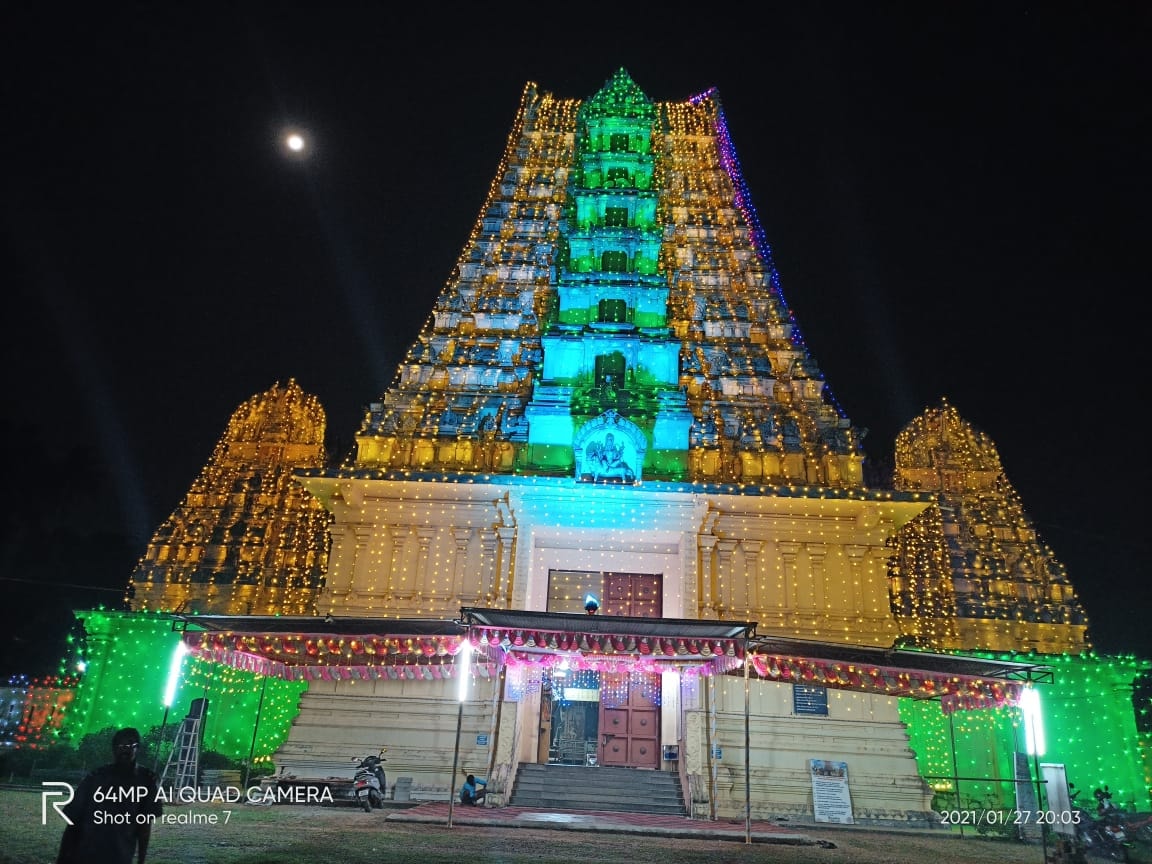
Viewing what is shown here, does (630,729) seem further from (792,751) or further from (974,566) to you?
(974,566)

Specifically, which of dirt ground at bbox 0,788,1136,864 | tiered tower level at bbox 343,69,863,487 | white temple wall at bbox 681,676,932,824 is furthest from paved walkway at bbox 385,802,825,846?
tiered tower level at bbox 343,69,863,487

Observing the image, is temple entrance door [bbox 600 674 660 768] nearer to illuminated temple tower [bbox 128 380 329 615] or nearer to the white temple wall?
the white temple wall

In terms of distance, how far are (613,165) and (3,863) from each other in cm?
2506

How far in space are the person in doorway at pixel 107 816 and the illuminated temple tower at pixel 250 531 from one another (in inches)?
887

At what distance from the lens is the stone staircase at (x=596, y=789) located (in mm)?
16219

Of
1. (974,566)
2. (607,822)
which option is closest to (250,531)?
(607,822)

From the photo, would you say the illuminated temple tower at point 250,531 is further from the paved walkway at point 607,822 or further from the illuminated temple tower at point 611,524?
the paved walkway at point 607,822

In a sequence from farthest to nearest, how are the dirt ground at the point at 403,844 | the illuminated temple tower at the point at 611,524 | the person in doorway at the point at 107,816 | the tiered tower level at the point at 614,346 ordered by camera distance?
1. the tiered tower level at the point at 614,346
2. the illuminated temple tower at the point at 611,524
3. the dirt ground at the point at 403,844
4. the person in doorway at the point at 107,816

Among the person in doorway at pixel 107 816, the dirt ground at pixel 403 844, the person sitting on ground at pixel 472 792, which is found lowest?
the dirt ground at pixel 403 844

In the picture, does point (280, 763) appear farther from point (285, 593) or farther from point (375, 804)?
point (285, 593)

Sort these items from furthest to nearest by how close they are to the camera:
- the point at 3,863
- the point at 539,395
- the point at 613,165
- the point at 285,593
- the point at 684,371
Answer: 1. the point at 285,593
2. the point at 613,165
3. the point at 684,371
4. the point at 539,395
5. the point at 3,863

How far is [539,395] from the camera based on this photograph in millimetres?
22266

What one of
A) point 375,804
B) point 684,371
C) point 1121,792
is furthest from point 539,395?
point 1121,792

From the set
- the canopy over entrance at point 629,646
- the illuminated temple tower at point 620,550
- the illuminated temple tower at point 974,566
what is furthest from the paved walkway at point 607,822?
the illuminated temple tower at point 974,566
